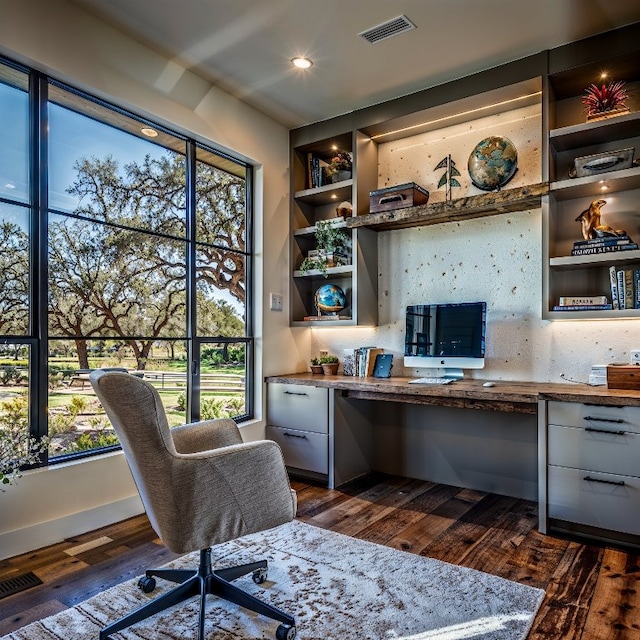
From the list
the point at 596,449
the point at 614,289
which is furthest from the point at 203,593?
the point at 614,289

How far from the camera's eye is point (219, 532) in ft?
5.52

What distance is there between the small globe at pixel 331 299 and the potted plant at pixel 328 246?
0.12 m

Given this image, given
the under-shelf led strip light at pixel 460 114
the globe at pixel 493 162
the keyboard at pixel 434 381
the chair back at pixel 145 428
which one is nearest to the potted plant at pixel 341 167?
the under-shelf led strip light at pixel 460 114

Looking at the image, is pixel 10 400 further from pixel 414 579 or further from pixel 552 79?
pixel 552 79

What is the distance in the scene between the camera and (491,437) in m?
3.35

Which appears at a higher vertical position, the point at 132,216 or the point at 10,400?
the point at 132,216

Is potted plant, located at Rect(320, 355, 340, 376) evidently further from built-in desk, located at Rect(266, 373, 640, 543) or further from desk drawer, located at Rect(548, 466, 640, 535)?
desk drawer, located at Rect(548, 466, 640, 535)

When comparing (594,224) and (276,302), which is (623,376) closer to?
(594,224)

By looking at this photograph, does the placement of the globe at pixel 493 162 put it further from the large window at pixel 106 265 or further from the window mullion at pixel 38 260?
the window mullion at pixel 38 260

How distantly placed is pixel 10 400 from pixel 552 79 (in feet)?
11.4

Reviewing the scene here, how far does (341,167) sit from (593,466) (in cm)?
268

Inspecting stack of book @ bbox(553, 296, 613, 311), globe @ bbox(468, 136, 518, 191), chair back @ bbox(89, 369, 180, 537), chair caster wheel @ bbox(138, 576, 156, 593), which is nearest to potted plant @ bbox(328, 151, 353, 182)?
globe @ bbox(468, 136, 518, 191)

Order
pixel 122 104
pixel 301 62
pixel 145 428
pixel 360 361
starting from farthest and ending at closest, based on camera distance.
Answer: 1. pixel 360 361
2. pixel 301 62
3. pixel 122 104
4. pixel 145 428

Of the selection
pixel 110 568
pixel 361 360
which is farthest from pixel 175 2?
pixel 110 568
